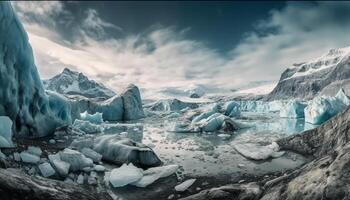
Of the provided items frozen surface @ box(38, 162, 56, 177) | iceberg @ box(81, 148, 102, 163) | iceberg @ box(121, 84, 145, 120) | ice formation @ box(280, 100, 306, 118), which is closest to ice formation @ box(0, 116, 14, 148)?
frozen surface @ box(38, 162, 56, 177)

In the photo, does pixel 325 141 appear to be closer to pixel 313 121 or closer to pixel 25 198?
pixel 25 198

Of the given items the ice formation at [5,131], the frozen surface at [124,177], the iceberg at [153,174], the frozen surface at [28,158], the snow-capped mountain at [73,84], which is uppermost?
the snow-capped mountain at [73,84]

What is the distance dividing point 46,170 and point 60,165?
0.47 meters

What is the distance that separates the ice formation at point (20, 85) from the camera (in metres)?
14.3

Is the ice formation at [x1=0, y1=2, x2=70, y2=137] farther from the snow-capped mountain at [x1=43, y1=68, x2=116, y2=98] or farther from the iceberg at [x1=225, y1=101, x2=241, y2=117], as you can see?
the snow-capped mountain at [x1=43, y1=68, x2=116, y2=98]

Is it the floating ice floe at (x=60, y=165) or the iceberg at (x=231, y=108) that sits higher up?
the floating ice floe at (x=60, y=165)

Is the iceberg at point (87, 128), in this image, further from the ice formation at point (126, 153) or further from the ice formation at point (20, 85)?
the ice formation at point (126, 153)

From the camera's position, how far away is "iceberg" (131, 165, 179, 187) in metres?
8.41

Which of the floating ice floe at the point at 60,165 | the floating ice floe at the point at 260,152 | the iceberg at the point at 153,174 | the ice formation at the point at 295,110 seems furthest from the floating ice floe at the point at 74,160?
the ice formation at the point at 295,110

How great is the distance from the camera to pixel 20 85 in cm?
1591

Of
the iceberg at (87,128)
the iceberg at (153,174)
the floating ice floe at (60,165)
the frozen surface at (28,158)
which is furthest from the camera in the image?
the iceberg at (87,128)

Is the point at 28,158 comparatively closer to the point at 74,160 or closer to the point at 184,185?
the point at 74,160

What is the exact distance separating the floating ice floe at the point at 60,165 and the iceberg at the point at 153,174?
2.01m

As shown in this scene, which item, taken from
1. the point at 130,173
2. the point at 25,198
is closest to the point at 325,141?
the point at 130,173
